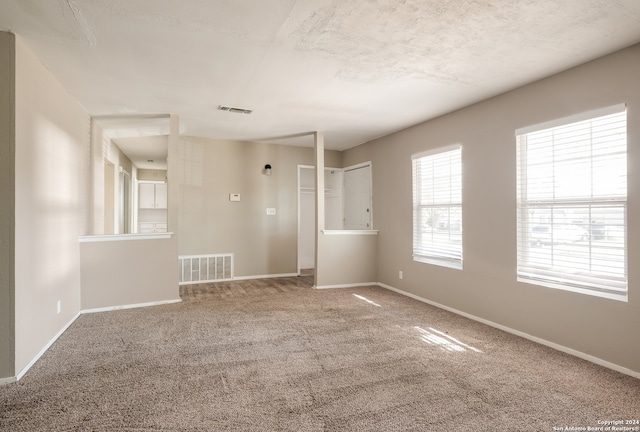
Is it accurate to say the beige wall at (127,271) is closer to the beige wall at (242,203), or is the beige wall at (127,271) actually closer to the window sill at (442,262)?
the beige wall at (242,203)

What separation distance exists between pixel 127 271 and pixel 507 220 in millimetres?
4562

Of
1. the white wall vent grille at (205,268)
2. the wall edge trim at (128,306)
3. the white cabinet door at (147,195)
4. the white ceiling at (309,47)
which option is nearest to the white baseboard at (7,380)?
the wall edge trim at (128,306)

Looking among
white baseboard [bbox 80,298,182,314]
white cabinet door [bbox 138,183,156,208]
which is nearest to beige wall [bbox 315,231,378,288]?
white baseboard [bbox 80,298,182,314]

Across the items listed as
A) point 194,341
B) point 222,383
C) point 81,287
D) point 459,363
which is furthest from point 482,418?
point 81,287

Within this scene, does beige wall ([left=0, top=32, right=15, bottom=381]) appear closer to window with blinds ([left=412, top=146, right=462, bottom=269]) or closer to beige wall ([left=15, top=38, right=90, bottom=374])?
beige wall ([left=15, top=38, right=90, bottom=374])

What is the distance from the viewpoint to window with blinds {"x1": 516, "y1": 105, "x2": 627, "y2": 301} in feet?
9.05

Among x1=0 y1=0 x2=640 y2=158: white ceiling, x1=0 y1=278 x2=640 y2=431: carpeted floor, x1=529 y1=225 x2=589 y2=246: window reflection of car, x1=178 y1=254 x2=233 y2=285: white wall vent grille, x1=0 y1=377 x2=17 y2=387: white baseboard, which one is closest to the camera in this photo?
x1=0 y1=278 x2=640 y2=431: carpeted floor

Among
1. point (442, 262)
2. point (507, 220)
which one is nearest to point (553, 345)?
point (507, 220)

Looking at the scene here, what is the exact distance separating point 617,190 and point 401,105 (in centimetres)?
230

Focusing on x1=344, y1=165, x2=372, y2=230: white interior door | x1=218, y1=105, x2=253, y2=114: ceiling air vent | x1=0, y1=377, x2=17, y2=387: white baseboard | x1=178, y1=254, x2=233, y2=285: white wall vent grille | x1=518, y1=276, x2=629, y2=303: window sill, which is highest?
x1=218, y1=105, x2=253, y2=114: ceiling air vent

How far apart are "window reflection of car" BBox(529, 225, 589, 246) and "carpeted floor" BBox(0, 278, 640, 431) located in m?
0.99

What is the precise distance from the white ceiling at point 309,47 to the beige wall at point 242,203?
1.87 meters

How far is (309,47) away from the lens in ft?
9.02

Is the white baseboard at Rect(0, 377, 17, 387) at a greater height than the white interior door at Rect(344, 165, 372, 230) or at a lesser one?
lesser
